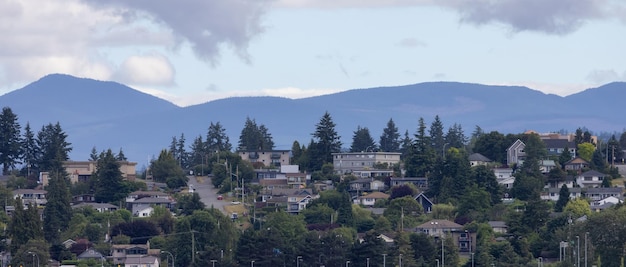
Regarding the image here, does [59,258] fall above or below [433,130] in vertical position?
below

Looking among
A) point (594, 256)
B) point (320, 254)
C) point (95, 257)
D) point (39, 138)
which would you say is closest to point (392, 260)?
point (320, 254)

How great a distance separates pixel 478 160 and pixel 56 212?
117ft

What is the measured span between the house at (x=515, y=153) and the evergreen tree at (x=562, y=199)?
1746 centimetres

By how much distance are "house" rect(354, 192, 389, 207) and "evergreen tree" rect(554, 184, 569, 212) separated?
47.6 feet

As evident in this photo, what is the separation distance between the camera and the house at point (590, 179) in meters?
115

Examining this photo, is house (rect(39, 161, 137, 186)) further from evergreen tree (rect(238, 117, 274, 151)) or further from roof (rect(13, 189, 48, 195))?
evergreen tree (rect(238, 117, 274, 151))

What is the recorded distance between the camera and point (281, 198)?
116 metres

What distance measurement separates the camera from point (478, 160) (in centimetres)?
12362

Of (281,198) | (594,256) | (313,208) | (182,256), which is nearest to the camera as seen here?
(594,256)

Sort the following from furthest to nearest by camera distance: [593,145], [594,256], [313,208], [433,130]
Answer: [433,130] → [593,145] → [313,208] → [594,256]

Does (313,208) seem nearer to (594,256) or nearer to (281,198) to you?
(281,198)

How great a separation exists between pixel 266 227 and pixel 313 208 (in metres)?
10.8

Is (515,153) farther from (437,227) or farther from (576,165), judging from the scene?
(437,227)

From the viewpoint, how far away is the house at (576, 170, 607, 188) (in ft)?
376
